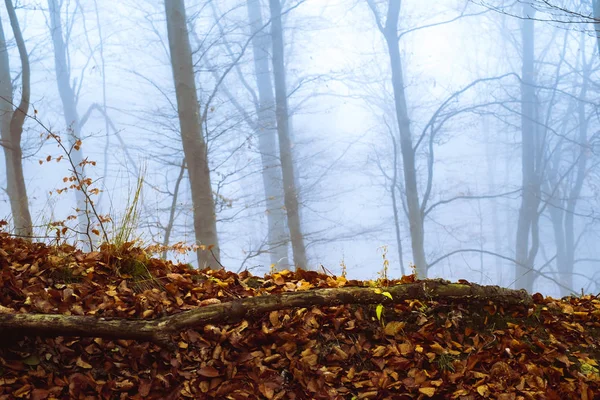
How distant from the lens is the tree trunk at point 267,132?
634 centimetres

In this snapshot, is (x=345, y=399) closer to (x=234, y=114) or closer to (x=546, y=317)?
(x=546, y=317)

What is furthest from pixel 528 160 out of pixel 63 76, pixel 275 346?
pixel 63 76

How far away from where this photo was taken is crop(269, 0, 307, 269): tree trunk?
18.4 ft

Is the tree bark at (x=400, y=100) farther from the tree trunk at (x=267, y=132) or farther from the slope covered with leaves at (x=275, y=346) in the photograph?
the slope covered with leaves at (x=275, y=346)

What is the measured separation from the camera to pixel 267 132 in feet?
21.2

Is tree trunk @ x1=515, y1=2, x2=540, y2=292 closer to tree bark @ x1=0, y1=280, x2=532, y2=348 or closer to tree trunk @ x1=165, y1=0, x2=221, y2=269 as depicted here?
tree trunk @ x1=165, y1=0, x2=221, y2=269

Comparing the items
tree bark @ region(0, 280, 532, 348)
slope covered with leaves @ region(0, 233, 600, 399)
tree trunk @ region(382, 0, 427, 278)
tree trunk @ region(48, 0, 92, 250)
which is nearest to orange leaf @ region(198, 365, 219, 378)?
slope covered with leaves @ region(0, 233, 600, 399)

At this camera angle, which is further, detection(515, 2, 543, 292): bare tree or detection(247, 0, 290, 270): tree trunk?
detection(515, 2, 543, 292): bare tree

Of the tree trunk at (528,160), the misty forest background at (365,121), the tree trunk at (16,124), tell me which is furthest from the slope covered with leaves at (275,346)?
the tree trunk at (528,160)

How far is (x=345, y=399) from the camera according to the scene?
157 cm

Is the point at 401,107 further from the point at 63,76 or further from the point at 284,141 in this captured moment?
the point at 63,76

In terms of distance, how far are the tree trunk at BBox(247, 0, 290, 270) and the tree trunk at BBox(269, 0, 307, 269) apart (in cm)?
13

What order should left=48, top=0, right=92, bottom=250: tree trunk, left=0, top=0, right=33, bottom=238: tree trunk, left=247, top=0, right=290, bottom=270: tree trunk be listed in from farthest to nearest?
left=48, top=0, right=92, bottom=250: tree trunk
left=247, top=0, right=290, bottom=270: tree trunk
left=0, top=0, right=33, bottom=238: tree trunk

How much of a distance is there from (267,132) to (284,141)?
418 millimetres
